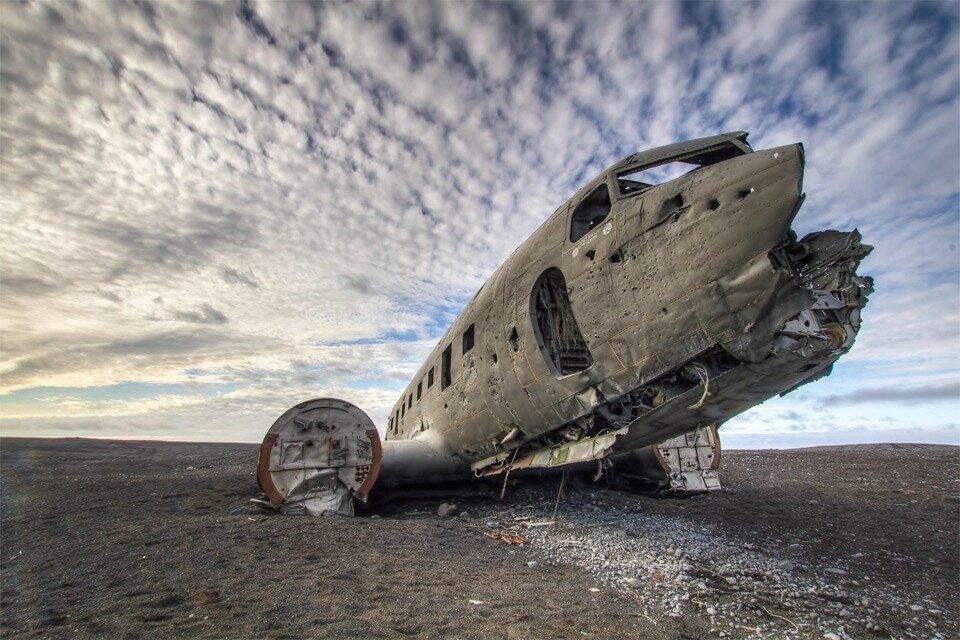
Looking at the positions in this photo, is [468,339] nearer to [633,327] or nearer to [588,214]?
[588,214]

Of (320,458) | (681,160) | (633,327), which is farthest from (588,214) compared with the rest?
(320,458)

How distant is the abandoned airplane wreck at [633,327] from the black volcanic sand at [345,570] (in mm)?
1623

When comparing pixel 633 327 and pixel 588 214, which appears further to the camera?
pixel 588 214

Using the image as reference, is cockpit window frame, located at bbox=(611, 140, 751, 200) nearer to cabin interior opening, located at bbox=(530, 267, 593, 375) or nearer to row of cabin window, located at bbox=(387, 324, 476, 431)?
cabin interior opening, located at bbox=(530, 267, 593, 375)

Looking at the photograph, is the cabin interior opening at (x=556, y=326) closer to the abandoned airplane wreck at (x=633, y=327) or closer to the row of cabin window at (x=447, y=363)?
the abandoned airplane wreck at (x=633, y=327)

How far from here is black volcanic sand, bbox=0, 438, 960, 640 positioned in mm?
4188

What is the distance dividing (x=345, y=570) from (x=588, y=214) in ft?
20.6

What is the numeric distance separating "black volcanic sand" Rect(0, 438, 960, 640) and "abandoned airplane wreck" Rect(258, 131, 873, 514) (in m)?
1.62

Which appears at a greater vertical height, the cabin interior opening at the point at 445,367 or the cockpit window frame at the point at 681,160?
the cockpit window frame at the point at 681,160

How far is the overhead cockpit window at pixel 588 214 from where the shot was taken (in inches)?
284

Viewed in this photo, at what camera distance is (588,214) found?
292 inches

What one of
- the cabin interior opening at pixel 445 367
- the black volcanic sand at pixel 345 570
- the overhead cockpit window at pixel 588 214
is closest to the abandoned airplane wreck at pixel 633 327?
the overhead cockpit window at pixel 588 214

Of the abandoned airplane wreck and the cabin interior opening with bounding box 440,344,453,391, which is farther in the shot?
the cabin interior opening with bounding box 440,344,453,391

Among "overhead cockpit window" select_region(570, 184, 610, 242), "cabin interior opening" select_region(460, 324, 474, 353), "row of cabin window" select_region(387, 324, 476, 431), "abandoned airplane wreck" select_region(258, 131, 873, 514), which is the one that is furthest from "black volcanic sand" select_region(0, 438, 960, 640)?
"overhead cockpit window" select_region(570, 184, 610, 242)
